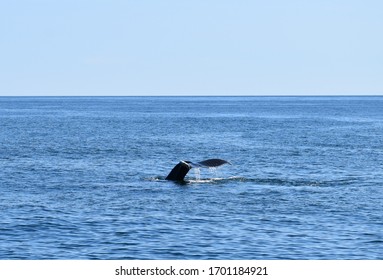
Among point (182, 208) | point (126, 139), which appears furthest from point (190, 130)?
point (182, 208)

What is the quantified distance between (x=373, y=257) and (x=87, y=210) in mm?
15108

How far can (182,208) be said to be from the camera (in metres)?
40.8

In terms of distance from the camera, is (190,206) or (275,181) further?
(275,181)

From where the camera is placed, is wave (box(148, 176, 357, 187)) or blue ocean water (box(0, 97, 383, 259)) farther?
wave (box(148, 176, 357, 187))

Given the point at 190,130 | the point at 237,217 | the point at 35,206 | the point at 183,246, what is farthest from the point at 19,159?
the point at 190,130

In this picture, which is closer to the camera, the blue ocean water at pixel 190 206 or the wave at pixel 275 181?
the blue ocean water at pixel 190 206

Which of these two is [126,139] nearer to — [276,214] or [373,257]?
[276,214]
